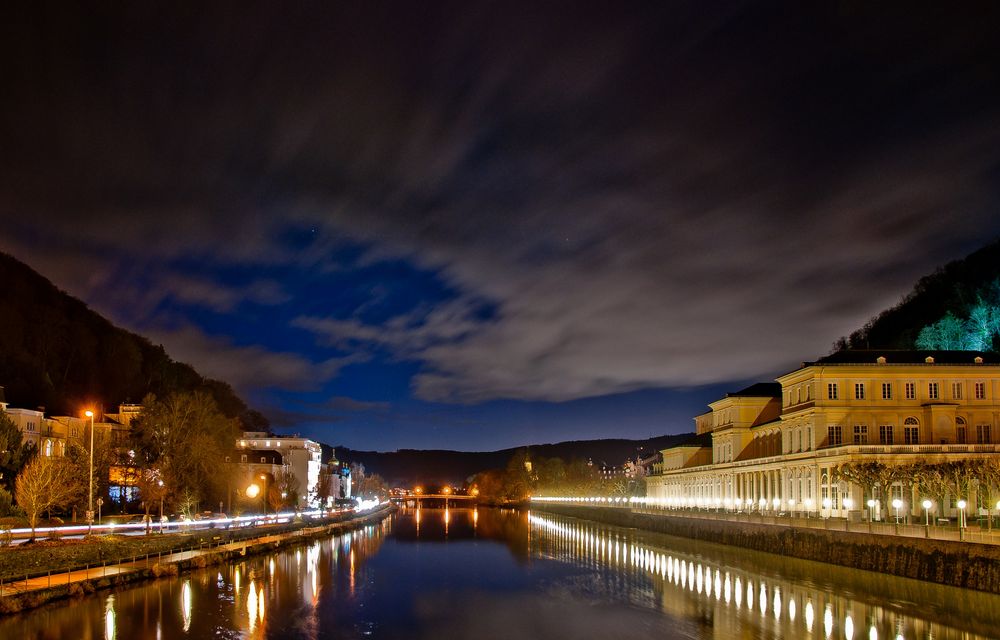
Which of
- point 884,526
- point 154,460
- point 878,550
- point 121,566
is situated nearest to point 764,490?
point 884,526

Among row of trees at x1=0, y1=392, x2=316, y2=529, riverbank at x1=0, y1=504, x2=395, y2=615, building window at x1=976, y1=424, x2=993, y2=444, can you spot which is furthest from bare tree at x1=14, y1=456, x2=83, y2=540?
building window at x1=976, y1=424, x2=993, y2=444

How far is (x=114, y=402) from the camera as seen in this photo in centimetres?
12088

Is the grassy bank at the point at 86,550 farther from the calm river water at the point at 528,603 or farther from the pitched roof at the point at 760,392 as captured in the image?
the pitched roof at the point at 760,392

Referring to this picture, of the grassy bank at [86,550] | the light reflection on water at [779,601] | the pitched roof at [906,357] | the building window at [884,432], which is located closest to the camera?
the light reflection on water at [779,601]

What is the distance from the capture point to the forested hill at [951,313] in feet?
316

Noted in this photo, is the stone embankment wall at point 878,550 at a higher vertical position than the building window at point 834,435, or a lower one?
lower

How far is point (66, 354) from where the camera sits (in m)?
127

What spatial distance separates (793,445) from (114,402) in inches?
3687

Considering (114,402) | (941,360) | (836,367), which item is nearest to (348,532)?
(114,402)

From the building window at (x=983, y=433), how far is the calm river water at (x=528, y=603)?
22.1 m

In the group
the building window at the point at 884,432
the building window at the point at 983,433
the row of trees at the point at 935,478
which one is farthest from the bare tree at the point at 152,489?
the building window at the point at 983,433

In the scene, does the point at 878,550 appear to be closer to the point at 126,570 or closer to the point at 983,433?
the point at 983,433

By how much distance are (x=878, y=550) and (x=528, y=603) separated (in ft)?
65.9

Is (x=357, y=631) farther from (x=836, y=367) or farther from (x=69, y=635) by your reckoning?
(x=836, y=367)
